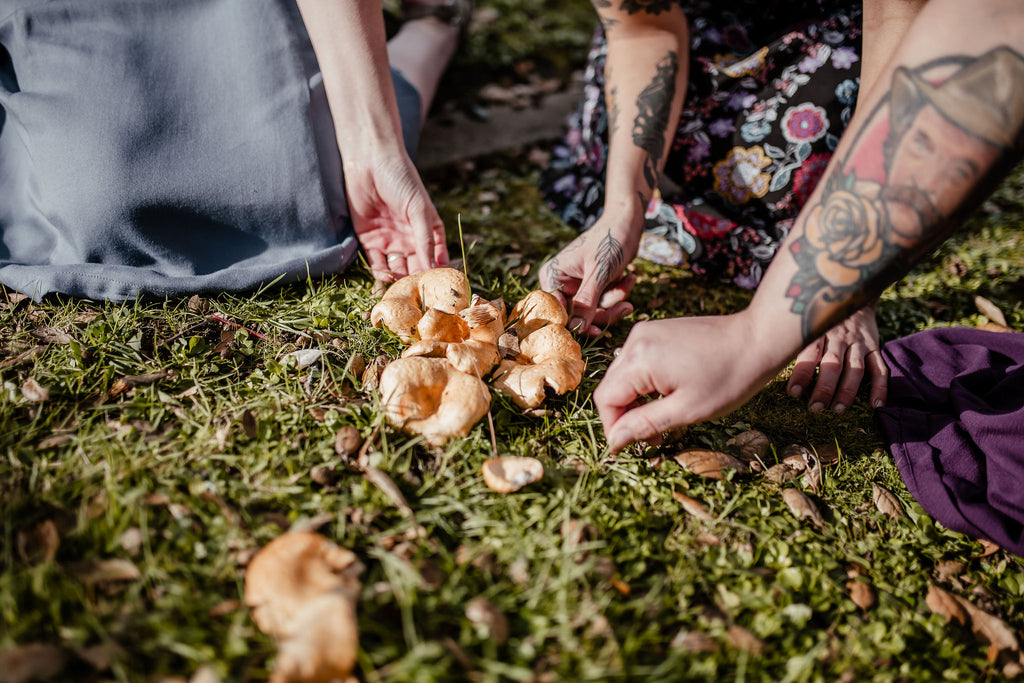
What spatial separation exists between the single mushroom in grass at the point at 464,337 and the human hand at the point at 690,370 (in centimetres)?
48

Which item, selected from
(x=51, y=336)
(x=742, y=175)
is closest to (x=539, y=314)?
(x=742, y=175)

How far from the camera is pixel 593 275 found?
2.42 m

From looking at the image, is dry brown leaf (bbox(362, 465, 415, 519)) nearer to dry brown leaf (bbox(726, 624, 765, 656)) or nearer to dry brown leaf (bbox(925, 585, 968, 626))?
dry brown leaf (bbox(726, 624, 765, 656))

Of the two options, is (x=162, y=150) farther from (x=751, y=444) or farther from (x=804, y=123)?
(x=804, y=123)

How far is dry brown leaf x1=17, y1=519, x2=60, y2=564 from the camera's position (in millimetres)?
1495

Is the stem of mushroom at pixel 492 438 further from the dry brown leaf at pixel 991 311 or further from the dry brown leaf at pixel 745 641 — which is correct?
the dry brown leaf at pixel 991 311

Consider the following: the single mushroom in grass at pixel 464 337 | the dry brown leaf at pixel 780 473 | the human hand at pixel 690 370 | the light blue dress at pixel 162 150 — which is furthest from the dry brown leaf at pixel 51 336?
the dry brown leaf at pixel 780 473

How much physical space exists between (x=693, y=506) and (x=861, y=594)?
1.78ft

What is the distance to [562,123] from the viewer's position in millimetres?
4520

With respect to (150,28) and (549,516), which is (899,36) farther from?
(150,28)

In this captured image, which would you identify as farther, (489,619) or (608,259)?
(608,259)

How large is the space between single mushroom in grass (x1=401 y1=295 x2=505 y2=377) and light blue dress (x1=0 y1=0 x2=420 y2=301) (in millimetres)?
856

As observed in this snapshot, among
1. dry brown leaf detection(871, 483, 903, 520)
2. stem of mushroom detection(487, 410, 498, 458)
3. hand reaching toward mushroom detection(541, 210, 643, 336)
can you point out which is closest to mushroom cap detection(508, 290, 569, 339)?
hand reaching toward mushroom detection(541, 210, 643, 336)

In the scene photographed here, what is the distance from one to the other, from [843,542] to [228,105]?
10.0 ft
